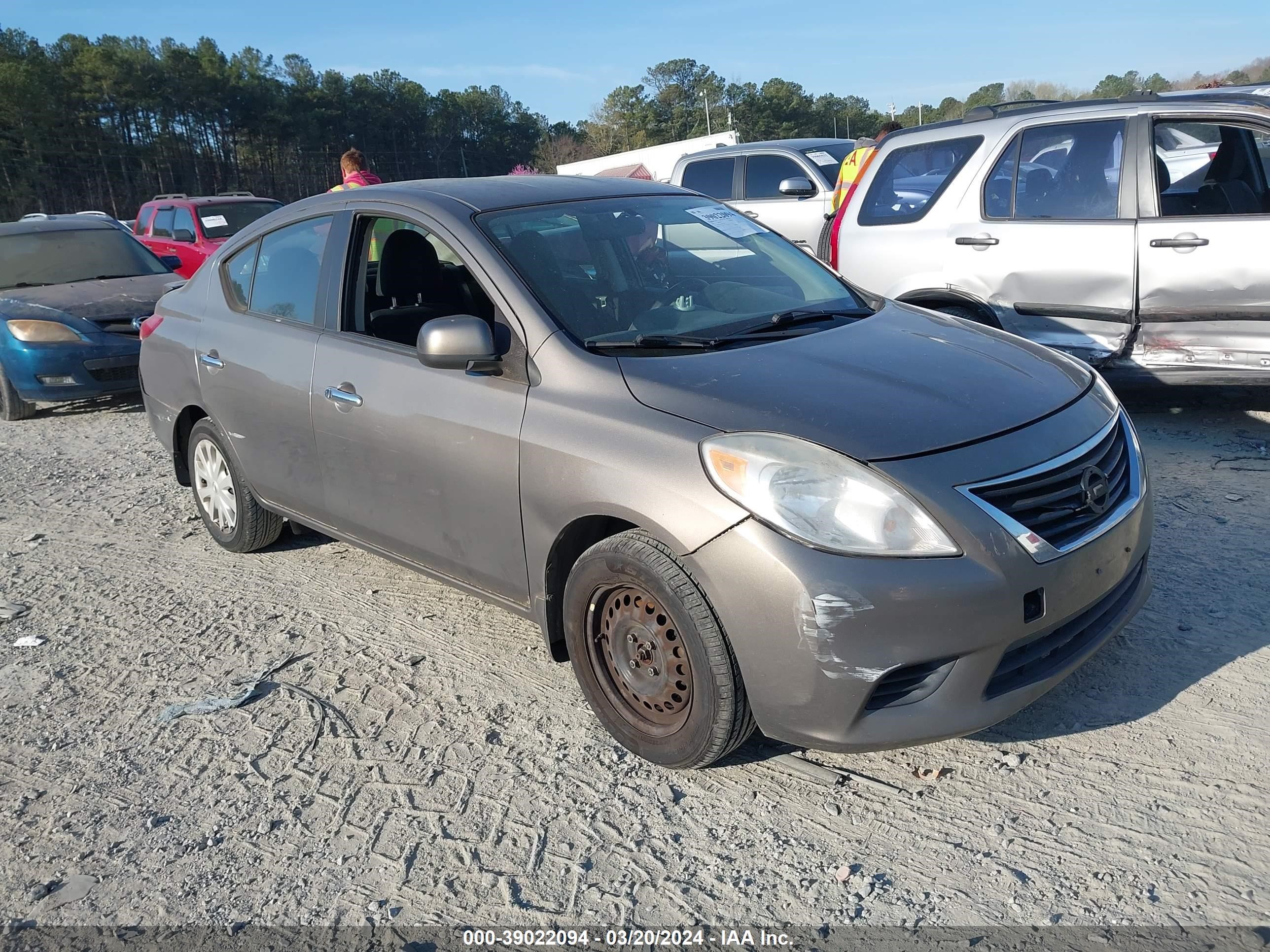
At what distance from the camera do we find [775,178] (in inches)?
459


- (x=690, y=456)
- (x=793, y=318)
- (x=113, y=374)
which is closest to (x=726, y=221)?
(x=793, y=318)

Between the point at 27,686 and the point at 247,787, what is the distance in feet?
4.50

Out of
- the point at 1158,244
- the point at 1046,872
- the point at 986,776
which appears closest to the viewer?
the point at 1046,872

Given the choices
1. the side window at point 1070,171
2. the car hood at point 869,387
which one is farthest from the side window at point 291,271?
the side window at point 1070,171

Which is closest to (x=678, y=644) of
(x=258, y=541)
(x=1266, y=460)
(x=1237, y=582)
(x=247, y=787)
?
(x=247, y=787)

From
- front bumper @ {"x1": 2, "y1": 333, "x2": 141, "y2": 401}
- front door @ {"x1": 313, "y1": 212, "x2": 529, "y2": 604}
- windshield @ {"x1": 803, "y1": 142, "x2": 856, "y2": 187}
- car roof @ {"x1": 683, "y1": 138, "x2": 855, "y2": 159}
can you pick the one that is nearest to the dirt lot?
front door @ {"x1": 313, "y1": 212, "x2": 529, "y2": 604}

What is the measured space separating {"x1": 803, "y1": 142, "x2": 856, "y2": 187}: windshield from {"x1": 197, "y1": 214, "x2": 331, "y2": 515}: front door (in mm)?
8053

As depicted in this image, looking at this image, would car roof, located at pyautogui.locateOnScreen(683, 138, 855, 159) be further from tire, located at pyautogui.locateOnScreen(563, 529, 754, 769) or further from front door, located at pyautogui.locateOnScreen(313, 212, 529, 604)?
tire, located at pyautogui.locateOnScreen(563, 529, 754, 769)

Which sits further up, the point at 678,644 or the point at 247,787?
the point at 678,644

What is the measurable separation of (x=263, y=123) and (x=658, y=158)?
93.8 feet

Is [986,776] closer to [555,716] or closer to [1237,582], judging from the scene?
[555,716]

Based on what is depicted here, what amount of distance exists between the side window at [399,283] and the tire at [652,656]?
A: 1389 mm

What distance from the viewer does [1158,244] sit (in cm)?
548

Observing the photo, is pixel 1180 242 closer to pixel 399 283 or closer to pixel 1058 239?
pixel 1058 239
